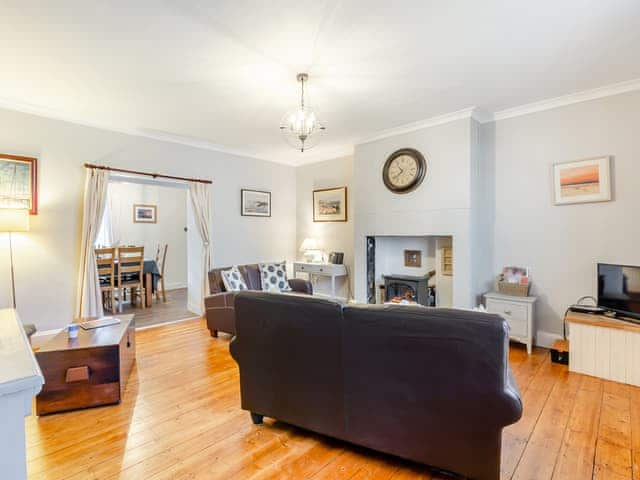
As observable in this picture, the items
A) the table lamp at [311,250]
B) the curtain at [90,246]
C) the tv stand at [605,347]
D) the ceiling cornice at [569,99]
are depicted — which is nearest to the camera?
the tv stand at [605,347]

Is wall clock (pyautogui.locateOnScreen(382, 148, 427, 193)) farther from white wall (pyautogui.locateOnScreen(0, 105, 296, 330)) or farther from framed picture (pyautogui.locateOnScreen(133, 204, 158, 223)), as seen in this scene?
framed picture (pyautogui.locateOnScreen(133, 204, 158, 223))

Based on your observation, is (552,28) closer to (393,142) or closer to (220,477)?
(393,142)

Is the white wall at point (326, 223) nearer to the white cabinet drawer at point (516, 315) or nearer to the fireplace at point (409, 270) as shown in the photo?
the fireplace at point (409, 270)

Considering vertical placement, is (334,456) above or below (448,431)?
below

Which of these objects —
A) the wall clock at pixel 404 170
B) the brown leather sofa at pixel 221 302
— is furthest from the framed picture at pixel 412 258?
the brown leather sofa at pixel 221 302

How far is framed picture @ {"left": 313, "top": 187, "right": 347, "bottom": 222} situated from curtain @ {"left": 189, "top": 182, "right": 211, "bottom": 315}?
1.87m

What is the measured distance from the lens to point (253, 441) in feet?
6.55

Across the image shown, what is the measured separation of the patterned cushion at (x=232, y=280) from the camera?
4012 millimetres

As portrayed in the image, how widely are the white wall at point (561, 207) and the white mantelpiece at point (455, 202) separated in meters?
0.21

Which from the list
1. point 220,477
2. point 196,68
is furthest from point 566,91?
point 220,477

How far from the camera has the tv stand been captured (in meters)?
2.71

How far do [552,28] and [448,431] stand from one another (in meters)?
2.60

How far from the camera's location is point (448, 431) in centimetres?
157

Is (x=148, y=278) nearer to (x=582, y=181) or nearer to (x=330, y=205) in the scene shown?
(x=330, y=205)
